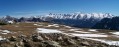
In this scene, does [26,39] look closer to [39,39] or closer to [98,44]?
[39,39]

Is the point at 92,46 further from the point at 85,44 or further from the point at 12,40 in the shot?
the point at 12,40

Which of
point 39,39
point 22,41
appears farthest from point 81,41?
point 22,41

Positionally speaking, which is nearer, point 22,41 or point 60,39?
point 22,41

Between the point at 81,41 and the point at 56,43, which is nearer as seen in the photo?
the point at 56,43

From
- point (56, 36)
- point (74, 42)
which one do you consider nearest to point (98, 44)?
point (74, 42)

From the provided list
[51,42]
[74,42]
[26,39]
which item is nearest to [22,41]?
[26,39]

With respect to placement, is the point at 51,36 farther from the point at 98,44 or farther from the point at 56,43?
the point at 98,44

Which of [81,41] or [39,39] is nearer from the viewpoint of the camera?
[39,39]
